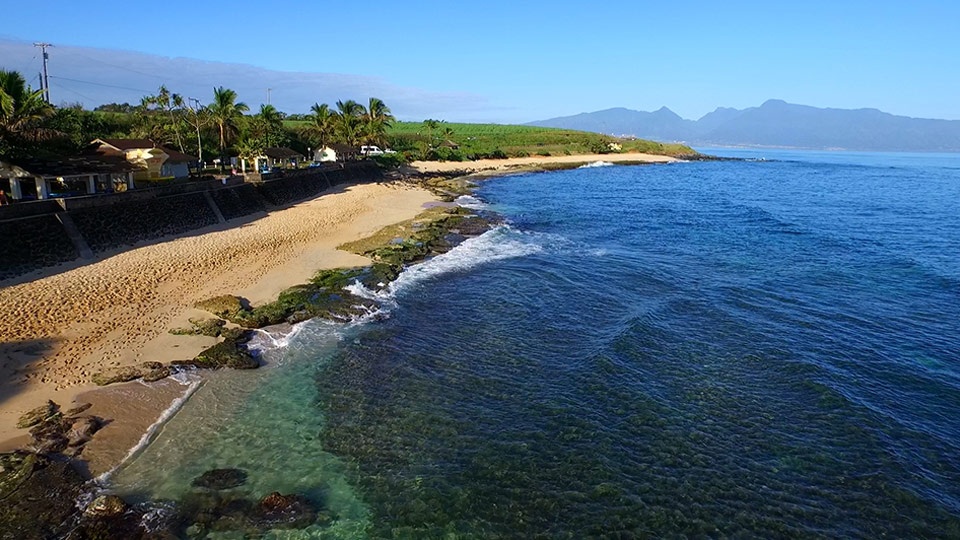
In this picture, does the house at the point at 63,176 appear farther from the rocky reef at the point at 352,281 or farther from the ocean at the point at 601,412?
the ocean at the point at 601,412

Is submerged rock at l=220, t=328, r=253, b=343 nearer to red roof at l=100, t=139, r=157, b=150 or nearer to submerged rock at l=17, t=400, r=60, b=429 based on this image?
submerged rock at l=17, t=400, r=60, b=429

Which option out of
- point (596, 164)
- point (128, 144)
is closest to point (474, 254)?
point (128, 144)

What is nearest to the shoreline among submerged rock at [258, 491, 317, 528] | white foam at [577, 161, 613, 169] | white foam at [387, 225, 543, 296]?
white foam at [387, 225, 543, 296]

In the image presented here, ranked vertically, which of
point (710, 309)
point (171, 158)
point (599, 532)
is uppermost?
point (171, 158)

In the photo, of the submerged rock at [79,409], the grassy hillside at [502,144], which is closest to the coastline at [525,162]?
the grassy hillside at [502,144]

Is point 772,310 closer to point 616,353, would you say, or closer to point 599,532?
point 616,353

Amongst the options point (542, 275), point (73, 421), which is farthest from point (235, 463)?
point (542, 275)

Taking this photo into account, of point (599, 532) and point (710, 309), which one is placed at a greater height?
point (710, 309)
